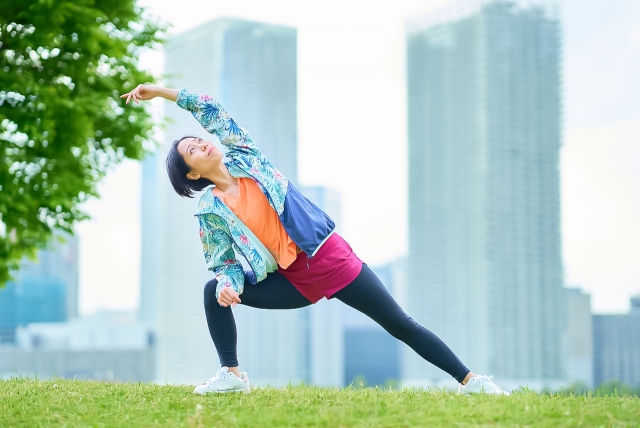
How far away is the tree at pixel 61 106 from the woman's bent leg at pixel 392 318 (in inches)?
278

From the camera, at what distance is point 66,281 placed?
19012 centimetres

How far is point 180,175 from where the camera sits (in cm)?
516

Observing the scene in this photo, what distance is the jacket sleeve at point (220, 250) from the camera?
16.4ft

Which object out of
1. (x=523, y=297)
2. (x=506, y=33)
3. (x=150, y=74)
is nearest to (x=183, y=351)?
(x=523, y=297)

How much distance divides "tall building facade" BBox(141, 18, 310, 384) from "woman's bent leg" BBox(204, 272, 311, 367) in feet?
402

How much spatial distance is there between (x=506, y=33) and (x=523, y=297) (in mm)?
50469

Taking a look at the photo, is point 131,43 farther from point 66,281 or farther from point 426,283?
point 66,281

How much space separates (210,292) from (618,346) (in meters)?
156

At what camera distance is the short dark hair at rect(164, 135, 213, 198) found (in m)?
5.12

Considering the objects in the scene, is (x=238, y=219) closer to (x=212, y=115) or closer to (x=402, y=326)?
(x=212, y=115)

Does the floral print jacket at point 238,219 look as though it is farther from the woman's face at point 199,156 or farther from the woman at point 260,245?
the woman's face at point 199,156

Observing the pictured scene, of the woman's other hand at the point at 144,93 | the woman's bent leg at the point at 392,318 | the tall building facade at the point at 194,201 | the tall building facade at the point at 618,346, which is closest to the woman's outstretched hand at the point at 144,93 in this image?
the woman's other hand at the point at 144,93

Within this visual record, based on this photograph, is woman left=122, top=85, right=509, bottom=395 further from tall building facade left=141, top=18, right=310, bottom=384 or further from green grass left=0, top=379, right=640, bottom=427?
tall building facade left=141, top=18, right=310, bottom=384

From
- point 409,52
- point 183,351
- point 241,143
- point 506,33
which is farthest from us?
point 409,52
